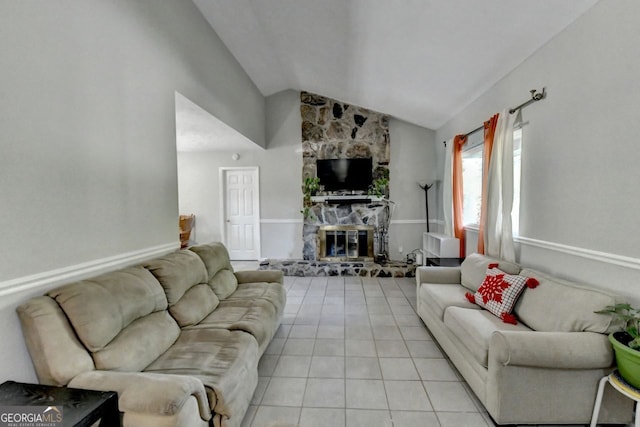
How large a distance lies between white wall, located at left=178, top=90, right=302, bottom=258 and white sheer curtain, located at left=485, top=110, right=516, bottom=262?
3577 millimetres

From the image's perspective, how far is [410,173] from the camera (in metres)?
5.75

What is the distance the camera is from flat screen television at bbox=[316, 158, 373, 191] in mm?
5656

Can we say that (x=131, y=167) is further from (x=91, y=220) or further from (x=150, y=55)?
(x=150, y=55)

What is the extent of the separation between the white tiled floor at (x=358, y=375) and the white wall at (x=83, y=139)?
1374 millimetres

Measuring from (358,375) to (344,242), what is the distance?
350 centimetres

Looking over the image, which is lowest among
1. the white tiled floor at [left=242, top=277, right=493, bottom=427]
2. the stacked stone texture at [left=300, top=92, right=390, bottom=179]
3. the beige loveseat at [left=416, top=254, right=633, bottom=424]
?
the white tiled floor at [left=242, top=277, right=493, bottom=427]

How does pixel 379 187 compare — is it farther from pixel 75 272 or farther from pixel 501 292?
pixel 75 272

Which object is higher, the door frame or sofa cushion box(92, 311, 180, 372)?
the door frame

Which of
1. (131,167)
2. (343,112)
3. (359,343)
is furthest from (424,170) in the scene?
(131,167)

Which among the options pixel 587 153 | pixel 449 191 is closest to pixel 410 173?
pixel 449 191

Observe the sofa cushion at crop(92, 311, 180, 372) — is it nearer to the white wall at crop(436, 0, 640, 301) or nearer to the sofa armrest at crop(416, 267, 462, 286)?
the sofa armrest at crop(416, 267, 462, 286)

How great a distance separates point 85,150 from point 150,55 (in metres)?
1.08

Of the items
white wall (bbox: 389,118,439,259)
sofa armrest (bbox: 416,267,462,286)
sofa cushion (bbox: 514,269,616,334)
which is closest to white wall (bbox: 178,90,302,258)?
white wall (bbox: 389,118,439,259)

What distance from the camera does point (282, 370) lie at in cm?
231
